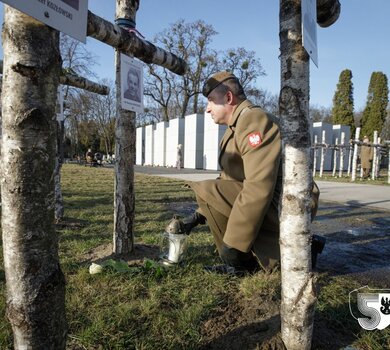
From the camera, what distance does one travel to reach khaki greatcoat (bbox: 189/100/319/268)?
7.68 feet

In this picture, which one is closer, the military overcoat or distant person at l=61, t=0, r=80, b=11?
distant person at l=61, t=0, r=80, b=11

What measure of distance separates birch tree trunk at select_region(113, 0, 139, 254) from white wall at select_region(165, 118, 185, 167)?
27.6m

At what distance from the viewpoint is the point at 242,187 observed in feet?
9.14

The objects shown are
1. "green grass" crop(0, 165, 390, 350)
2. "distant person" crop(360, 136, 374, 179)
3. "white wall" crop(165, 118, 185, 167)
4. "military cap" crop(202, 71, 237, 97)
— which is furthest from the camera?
"white wall" crop(165, 118, 185, 167)

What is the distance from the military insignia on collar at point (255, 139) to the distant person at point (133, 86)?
1180 mm

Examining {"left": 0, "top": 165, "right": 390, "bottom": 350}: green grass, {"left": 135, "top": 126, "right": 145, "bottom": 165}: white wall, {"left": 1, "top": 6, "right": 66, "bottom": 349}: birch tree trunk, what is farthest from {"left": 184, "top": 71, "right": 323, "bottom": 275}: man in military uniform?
{"left": 135, "top": 126, "right": 145, "bottom": 165}: white wall

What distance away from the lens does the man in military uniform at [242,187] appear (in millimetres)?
2350

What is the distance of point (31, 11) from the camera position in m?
1.02

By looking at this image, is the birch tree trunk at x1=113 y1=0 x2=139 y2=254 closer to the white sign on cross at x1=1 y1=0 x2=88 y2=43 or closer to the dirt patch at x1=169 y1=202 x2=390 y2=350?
the dirt patch at x1=169 y1=202 x2=390 y2=350

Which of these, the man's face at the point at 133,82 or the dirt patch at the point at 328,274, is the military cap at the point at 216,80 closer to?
the man's face at the point at 133,82

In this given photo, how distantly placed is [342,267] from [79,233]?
9.68 ft

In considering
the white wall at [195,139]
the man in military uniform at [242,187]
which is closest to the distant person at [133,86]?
the man in military uniform at [242,187]

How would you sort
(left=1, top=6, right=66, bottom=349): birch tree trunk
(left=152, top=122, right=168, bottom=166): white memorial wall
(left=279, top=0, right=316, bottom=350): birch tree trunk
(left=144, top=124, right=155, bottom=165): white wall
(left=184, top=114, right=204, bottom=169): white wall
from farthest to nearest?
(left=144, top=124, right=155, bottom=165): white wall < (left=152, top=122, right=168, bottom=166): white memorial wall < (left=184, top=114, right=204, bottom=169): white wall < (left=279, top=0, right=316, bottom=350): birch tree trunk < (left=1, top=6, right=66, bottom=349): birch tree trunk

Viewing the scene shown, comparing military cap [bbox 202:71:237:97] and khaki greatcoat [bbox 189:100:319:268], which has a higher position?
military cap [bbox 202:71:237:97]
